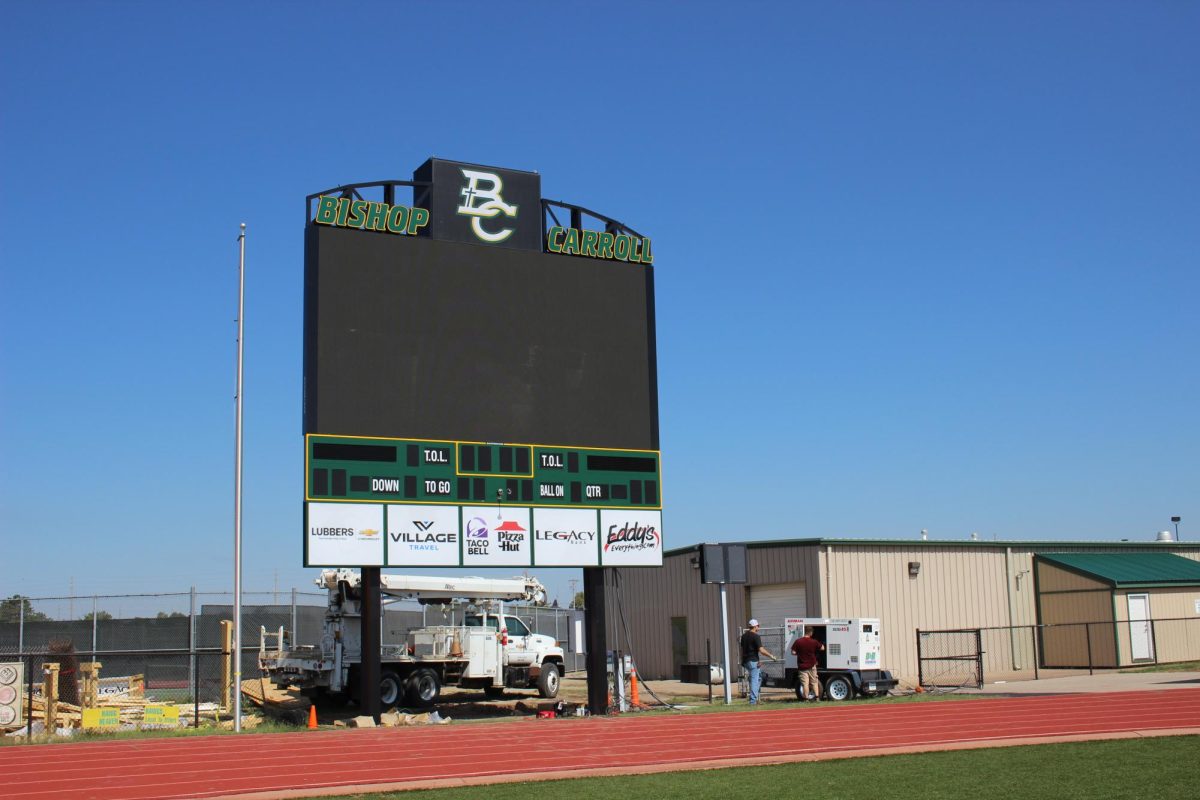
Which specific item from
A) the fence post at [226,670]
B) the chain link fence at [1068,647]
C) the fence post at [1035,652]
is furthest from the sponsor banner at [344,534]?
the chain link fence at [1068,647]

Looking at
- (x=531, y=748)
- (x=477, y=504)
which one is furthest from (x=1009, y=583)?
(x=531, y=748)

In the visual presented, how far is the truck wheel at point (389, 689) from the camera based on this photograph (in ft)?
95.4

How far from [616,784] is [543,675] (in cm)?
1827

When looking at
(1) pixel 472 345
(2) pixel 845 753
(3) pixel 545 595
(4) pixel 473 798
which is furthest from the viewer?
(3) pixel 545 595

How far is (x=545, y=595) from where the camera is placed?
34969 mm

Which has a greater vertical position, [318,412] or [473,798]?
[318,412]

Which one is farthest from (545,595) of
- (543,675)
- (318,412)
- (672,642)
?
(318,412)

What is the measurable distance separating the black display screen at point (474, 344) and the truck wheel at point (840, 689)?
7.62 meters

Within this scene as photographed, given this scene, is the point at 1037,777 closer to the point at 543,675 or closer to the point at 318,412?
the point at 318,412

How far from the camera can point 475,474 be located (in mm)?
23844

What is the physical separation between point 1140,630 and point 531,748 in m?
28.0

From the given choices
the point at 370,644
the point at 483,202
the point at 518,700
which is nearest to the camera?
the point at 370,644

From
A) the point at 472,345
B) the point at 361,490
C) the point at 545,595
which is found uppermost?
the point at 472,345

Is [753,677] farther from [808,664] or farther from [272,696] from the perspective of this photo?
[272,696]
